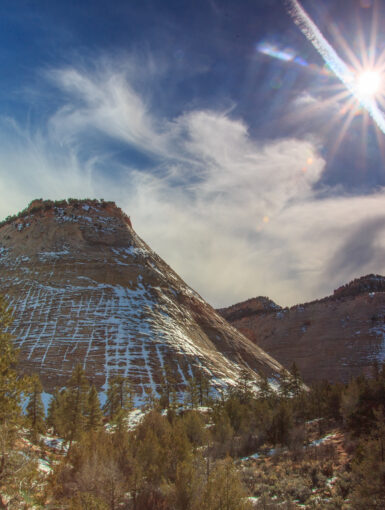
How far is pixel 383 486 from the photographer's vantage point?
434 inches

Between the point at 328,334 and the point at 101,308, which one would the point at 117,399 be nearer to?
the point at 101,308

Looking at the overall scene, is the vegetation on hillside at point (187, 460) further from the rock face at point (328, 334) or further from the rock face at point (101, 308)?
the rock face at point (328, 334)

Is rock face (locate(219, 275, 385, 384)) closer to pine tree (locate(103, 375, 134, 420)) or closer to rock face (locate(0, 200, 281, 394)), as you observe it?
rock face (locate(0, 200, 281, 394))

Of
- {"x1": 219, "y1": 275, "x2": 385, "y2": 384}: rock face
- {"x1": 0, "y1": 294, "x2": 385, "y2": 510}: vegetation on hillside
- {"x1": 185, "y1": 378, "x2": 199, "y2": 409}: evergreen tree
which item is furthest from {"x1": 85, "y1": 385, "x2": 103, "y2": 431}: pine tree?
{"x1": 219, "y1": 275, "x2": 385, "y2": 384}: rock face

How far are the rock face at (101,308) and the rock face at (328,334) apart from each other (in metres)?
25.9

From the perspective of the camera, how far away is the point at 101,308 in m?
49.6

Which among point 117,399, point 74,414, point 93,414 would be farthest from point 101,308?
point 74,414

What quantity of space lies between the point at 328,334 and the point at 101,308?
63597mm

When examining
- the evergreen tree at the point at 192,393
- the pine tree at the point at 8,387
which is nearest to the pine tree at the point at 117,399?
the evergreen tree at the point at 192,393

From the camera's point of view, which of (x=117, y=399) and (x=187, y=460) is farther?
(x=117, y=399)

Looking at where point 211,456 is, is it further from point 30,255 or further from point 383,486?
point 30,255

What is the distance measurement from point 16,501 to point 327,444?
20.0 metres

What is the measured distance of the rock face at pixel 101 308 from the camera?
136 feet

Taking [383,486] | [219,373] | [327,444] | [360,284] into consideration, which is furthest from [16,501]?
[360,284]
